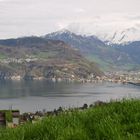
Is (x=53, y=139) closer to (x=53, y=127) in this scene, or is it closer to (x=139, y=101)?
(x=53, y=127)

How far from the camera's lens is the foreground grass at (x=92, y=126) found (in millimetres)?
7387

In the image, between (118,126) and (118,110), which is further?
(118,110)

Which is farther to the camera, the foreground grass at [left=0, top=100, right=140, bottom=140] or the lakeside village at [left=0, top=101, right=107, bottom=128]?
the lakeside village at [left=0, top=101, right=107, bottom=128]

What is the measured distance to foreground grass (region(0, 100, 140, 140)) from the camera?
291 inches

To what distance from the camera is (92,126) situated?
8102 mm

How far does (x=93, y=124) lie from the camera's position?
8.22 m

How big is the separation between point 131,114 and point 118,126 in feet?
2.04

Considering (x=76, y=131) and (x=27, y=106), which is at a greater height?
(x=76, y=131)

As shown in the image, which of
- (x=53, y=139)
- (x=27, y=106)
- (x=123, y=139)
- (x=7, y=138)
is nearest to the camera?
(x=123, y=139)

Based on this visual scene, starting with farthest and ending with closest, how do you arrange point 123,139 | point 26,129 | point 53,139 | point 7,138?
point 26,129 → point 7,138 → point 53,139 → point 123,139

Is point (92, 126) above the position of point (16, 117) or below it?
above

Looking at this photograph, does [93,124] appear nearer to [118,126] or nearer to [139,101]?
[118,126]

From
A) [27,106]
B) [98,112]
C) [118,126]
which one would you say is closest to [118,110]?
[98,112]

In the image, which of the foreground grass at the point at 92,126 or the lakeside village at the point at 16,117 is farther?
the lakeside village at the point at 16,117
